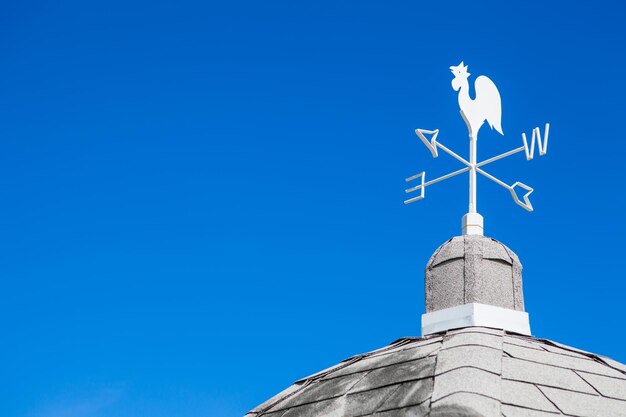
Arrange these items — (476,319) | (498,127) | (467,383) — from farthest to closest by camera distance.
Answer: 1. (498,127)
2. (476,319)
3. (467,383)

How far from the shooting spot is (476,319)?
930 cm

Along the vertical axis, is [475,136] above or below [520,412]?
above

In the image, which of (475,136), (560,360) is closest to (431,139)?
Result: (475,136)

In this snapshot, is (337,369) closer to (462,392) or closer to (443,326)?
(443,326)

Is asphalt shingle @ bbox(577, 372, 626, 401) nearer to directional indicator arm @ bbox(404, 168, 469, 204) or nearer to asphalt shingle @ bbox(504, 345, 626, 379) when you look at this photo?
asphalt shingle @ bbox(504, 345, 626, 379)

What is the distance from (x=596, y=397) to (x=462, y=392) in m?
1.40

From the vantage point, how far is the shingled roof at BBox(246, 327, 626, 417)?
721 centimetres

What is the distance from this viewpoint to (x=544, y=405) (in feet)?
23.9

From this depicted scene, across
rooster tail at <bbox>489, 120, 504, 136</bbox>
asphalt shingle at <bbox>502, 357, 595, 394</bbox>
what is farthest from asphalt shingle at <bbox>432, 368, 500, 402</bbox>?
rooster tail at <bbox>489, 120, 504, 136</bbox>

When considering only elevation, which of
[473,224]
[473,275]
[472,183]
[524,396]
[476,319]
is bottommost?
[524,396]

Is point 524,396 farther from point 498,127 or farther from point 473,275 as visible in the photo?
point 498,127

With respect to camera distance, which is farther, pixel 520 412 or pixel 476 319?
pixel 476 319

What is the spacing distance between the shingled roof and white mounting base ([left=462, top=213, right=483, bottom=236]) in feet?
4.84

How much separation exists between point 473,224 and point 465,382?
3.32m
